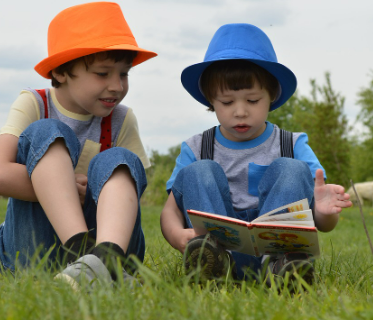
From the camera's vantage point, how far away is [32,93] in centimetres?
275

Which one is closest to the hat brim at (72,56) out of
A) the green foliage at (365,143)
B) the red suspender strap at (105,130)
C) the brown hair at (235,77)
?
the red suspender strap at (105,130)

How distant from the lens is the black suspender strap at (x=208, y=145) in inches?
111

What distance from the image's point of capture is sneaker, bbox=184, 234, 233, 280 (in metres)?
2.10

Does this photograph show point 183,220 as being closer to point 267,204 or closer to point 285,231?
point 267,204

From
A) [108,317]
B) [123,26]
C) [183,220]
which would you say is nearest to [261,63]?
[123,26]

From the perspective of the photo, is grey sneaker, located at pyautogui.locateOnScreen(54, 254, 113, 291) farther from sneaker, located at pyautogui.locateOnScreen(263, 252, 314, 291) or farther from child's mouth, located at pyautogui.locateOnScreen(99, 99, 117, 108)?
child's mouth, located at pyautogui.locateOnScreen(99, 99, 117, 108)

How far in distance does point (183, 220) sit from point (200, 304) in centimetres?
112

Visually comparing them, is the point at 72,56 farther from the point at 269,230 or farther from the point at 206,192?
the point at 269,230

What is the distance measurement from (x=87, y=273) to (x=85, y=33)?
4.40ft

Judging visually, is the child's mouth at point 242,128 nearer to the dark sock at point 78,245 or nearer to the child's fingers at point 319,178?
the child's fingers at point 319,178

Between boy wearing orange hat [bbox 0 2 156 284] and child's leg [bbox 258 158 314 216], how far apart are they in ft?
1.91

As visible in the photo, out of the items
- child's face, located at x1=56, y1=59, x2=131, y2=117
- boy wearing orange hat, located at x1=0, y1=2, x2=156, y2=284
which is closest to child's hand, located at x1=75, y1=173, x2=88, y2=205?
boy wearing orange hat, located at x1=0, y1=2, x2=156, y2=284

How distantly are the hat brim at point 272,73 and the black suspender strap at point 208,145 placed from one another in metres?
0.24

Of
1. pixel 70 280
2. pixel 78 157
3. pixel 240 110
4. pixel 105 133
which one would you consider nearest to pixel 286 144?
pixel 240 110
